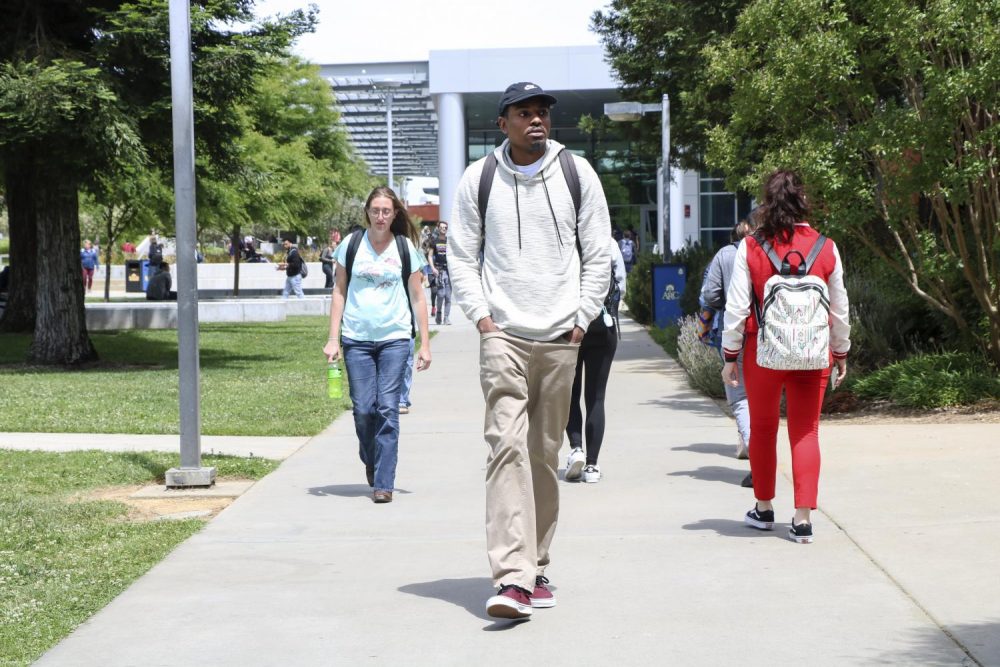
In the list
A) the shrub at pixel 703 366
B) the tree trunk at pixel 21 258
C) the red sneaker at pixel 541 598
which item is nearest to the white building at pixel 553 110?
the tree trunk at pixel 21 258

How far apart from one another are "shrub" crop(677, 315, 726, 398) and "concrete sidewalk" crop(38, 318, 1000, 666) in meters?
3.55

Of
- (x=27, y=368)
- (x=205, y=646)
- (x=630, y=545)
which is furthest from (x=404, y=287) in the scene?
(x=27, y=368)

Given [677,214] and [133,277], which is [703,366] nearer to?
[133,277]

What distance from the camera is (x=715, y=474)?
8.60 meters

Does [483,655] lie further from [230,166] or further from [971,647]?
[230,166]

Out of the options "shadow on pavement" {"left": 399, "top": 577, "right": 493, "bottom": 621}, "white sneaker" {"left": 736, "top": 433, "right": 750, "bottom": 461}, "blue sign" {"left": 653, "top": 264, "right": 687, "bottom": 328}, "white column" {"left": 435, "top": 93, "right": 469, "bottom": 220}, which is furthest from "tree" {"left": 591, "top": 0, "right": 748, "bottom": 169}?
"white column" {"left": 435, "top": 93, "right": 469, "bottom": 220}

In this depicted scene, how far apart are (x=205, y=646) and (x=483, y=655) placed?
100 cm

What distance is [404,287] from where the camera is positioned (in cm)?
801

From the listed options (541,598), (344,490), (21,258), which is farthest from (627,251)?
(541,598)

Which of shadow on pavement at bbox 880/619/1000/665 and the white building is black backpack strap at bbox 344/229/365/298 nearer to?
shadow on pavement at bbox 880/619/1000/665

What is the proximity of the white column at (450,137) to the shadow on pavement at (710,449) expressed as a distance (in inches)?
1698

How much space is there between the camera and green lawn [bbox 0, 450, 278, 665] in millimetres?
5188

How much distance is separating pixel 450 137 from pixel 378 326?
151ft

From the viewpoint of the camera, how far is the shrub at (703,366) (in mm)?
12984
